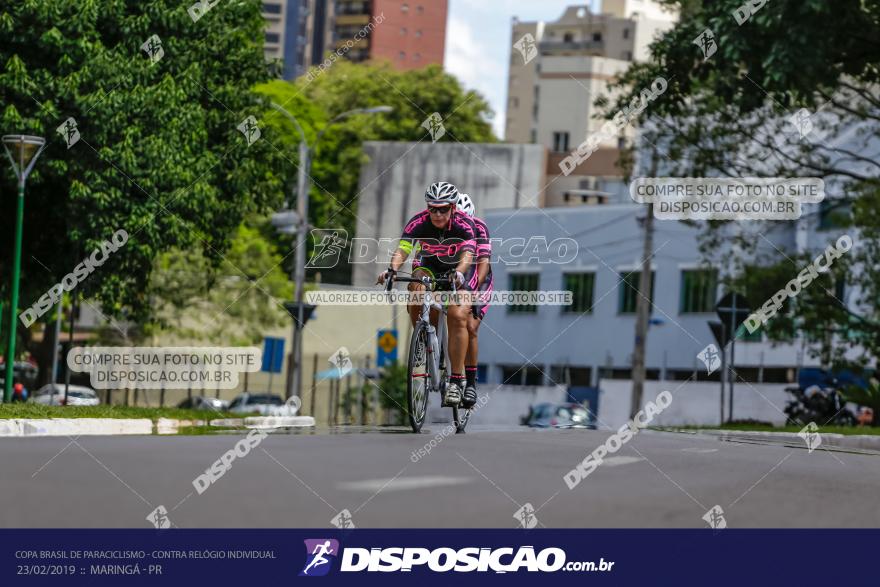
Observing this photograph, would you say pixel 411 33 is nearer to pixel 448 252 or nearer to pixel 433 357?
pixel 433 357

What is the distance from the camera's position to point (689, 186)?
29.9 metres

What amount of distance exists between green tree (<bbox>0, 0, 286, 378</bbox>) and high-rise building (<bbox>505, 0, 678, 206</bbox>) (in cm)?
5225

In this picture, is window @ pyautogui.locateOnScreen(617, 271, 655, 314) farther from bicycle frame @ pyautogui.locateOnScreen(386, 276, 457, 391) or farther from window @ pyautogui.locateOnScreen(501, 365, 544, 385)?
bicycle frame @ pyautogui.locateOnScreen(386, 276, 457, 391)

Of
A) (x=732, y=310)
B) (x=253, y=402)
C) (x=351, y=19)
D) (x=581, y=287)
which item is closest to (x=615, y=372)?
(x=581, y=287)

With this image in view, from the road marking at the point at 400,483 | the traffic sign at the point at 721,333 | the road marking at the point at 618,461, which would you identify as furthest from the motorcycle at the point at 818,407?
the road marking at the point at 400,483

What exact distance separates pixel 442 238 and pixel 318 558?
6374mm

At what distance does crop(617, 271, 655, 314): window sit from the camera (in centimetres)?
5469

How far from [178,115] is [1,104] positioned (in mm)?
3034

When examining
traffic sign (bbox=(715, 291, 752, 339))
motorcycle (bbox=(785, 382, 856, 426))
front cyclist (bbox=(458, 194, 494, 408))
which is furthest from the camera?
motorcycle (bbox=(785, 382, 856, 426))

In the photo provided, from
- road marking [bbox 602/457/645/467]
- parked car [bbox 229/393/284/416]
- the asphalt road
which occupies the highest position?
road marking [bbox 602/457/645/467]

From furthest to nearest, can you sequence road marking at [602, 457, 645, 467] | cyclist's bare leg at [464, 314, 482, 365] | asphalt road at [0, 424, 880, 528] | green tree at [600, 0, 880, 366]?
green tree at [600, 0, 880, 366], cyclist's bare leg at [464, 314, 482, 365], road marking at [602, 457, 645, 467], asphalt road at [0, 424, 880, 528]

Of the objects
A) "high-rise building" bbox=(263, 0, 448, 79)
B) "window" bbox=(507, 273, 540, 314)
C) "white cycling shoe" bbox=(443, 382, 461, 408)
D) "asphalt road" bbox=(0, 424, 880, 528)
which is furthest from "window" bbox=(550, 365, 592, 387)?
"high-rise building" bbox=(263, 0, 448, 79)

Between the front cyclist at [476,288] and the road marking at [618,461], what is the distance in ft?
11.7

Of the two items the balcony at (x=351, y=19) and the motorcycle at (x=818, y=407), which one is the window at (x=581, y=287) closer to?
the motorcycle at (x=818, y=407)
